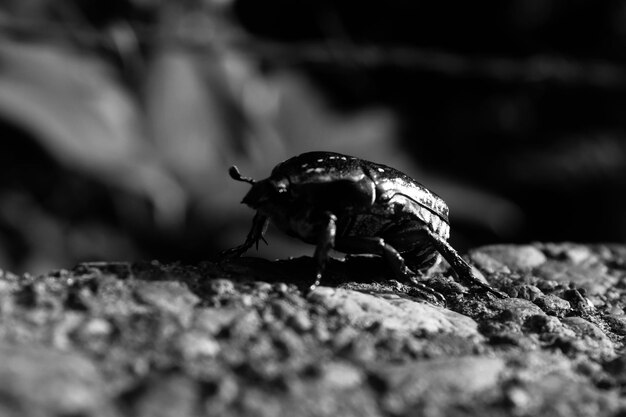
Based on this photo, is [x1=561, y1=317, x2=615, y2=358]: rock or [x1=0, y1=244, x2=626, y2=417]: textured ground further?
[x1=561, y1=317, x2=615, y2=358]: rock

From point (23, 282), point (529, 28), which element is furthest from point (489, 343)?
point (529, 28)

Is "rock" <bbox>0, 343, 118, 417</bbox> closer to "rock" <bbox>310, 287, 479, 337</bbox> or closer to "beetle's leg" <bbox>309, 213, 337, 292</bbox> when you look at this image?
"rock" <bbox>310, 287, 479, 337</bbox>

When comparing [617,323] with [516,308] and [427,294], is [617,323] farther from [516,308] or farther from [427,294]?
[427,294]

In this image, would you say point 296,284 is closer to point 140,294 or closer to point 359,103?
point 140,294

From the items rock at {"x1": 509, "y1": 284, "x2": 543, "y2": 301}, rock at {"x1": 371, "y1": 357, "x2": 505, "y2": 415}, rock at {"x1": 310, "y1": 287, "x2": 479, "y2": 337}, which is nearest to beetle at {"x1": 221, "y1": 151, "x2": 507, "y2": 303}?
rock at {"x1": 509, "y1": 284, "x2": 543, "y2": 301}

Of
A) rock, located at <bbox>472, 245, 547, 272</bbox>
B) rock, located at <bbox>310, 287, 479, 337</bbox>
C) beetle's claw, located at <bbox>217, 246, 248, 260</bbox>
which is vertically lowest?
rock, located at <bbox>310, 287, 479, 337</bbox>

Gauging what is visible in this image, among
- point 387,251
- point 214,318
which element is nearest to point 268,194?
point 387,251

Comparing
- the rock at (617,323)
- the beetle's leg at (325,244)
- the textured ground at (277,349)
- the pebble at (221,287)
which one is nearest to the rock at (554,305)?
the textured ground at (277,349)

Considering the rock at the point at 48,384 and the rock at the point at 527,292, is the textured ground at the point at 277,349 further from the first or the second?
the rock at the point at 527,292
